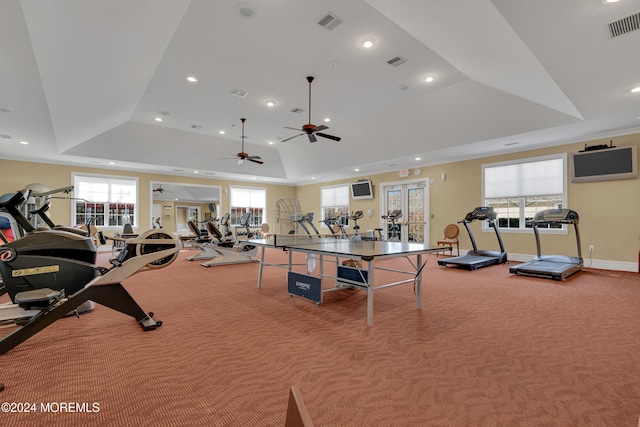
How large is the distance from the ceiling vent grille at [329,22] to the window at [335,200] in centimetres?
864

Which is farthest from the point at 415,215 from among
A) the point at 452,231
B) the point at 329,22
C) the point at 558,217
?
the point at 329,22

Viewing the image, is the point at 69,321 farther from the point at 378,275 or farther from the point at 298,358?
the point at 378,275

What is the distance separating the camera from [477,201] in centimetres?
853

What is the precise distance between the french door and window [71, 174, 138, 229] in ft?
31.2

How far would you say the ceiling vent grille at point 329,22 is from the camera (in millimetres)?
3803

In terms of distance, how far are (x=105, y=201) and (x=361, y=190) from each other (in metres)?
9.48

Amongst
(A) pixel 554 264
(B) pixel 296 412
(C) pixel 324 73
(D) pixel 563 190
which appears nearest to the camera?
(B) pixel 296 412

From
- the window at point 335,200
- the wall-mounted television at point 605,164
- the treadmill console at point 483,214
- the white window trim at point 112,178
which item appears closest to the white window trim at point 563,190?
the wall-mounted television at point 605,164

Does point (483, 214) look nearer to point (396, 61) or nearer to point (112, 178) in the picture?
point (396, 61)

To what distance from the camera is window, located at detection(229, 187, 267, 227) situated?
13.4m

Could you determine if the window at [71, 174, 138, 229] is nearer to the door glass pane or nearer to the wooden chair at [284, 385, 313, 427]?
the door glass pane

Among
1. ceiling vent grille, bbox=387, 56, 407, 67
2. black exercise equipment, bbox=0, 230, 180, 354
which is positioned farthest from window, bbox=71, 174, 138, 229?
ceiling vent grille, bbox=387, 56, 407, 67

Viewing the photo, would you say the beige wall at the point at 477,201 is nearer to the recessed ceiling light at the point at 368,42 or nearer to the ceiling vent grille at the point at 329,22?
the recessed ceiling light at the point at 368,42

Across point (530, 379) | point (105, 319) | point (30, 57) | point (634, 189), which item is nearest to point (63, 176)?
point (30, 57)
